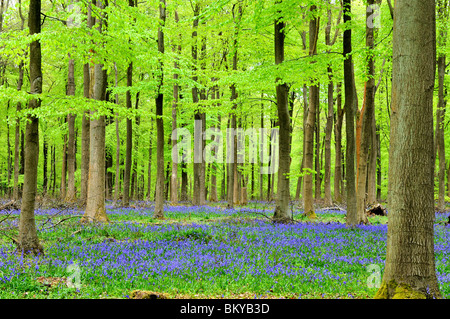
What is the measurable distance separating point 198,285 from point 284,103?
Answer: 10065 millimetres

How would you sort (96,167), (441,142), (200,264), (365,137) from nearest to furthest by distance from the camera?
(200,264) → (96,167) → (365,137) → (441,142)

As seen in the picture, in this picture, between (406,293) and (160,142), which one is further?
(160,142)

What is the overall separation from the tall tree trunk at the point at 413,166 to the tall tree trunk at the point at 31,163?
760cm

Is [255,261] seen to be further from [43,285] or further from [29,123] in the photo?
[29,123]

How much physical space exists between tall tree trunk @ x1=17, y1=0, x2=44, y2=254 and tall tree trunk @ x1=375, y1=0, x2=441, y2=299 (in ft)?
24.9

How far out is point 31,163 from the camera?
758cm

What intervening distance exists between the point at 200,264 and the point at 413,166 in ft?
15.7

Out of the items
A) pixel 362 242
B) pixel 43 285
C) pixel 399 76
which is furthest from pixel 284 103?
pixel 43 285

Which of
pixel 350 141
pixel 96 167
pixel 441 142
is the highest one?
pixel 441 142

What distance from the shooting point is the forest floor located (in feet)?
18.4

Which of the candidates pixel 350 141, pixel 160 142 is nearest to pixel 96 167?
pixel 160 142

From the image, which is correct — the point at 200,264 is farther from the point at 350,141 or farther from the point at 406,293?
the point at 350,141

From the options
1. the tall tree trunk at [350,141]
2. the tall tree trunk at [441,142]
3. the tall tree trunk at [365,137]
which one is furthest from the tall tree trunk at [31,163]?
the tall tree trunk at [441,142]
